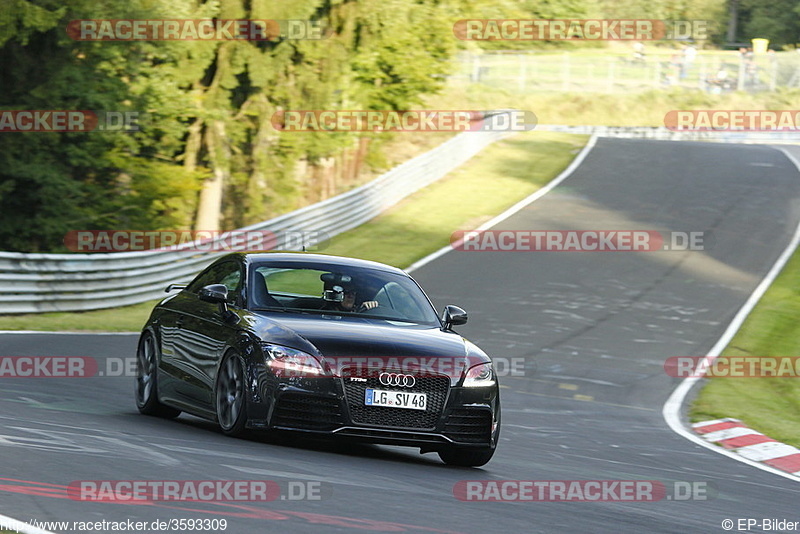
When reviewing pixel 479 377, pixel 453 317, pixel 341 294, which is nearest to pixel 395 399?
pixel 479 377

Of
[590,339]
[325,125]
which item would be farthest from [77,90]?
[590,339]

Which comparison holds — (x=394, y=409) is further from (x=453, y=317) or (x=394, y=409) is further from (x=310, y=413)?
(x=453, y=317)

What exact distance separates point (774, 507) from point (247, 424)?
11.8ft

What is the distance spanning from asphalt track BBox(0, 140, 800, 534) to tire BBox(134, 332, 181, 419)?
187 millimetres

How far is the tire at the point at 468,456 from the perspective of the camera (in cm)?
976

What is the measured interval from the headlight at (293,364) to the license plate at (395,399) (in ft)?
1.19

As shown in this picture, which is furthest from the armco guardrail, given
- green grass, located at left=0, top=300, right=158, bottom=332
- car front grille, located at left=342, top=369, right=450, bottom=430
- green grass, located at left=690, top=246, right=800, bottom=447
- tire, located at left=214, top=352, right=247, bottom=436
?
car front grille, located at left=342, top=369, right=450, bottom=430

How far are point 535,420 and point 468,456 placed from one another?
4.10 m

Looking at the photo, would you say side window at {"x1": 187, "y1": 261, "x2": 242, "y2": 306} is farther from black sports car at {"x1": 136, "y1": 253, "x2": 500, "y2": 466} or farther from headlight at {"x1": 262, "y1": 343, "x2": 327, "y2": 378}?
headlight at {"x1": 262, "y1": 343, "x2": 327, "y2": 378}

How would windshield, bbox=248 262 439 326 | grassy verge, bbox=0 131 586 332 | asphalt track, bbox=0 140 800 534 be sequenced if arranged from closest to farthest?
1. asphalt track, bbox=0 140 800 534
2. windshield, bbox=248 262 439 326
3. grassy verge, bbox=0 131 586 332

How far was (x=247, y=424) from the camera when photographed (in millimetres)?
9234

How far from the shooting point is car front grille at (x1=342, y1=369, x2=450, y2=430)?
9.07 meters

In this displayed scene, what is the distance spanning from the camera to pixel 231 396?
956cm

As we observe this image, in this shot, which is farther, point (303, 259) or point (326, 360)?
point (303, 259)
